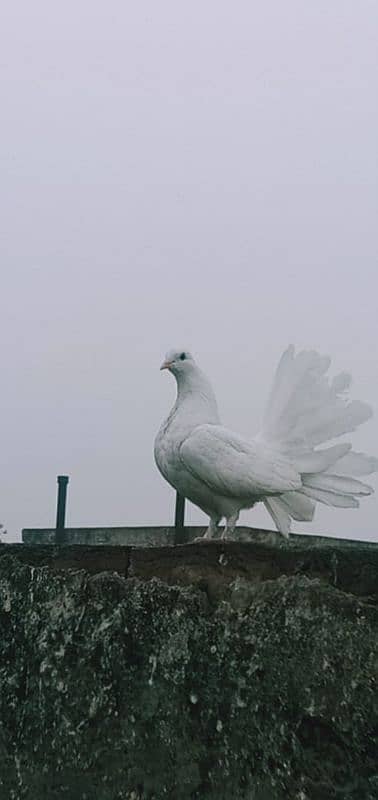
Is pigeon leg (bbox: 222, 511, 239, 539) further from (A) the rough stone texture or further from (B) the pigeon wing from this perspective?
(A) the rough stone texture

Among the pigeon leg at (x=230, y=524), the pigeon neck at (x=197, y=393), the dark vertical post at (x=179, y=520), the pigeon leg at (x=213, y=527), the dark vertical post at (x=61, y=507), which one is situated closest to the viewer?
the pigeon leg at (x=230, y=524)

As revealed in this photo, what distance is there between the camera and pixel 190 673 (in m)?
2.87

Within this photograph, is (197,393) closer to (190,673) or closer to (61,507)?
(190,673)

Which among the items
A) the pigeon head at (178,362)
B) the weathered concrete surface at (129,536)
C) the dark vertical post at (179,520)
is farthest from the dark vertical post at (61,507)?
the pigeon head at (178,362)

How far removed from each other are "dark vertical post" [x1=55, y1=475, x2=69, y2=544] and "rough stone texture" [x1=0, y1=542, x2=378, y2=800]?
18.6ft

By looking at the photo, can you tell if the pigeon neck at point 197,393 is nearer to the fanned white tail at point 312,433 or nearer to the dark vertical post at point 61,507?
the fanned white tail at point 312,433

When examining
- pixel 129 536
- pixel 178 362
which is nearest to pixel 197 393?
pixel 178 362

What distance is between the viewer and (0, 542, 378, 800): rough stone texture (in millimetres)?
2588

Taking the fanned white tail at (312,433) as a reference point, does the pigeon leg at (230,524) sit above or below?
below

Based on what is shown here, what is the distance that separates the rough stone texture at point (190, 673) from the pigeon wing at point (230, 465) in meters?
0.61

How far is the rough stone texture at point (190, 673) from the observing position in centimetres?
259

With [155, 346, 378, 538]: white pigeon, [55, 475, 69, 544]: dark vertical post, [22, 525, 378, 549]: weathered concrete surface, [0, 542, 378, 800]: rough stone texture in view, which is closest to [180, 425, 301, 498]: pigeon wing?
[155, 346, 378, 538]: white pigeon

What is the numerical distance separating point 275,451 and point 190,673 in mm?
1450

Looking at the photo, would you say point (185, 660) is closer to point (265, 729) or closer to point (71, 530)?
point (265, 729)
